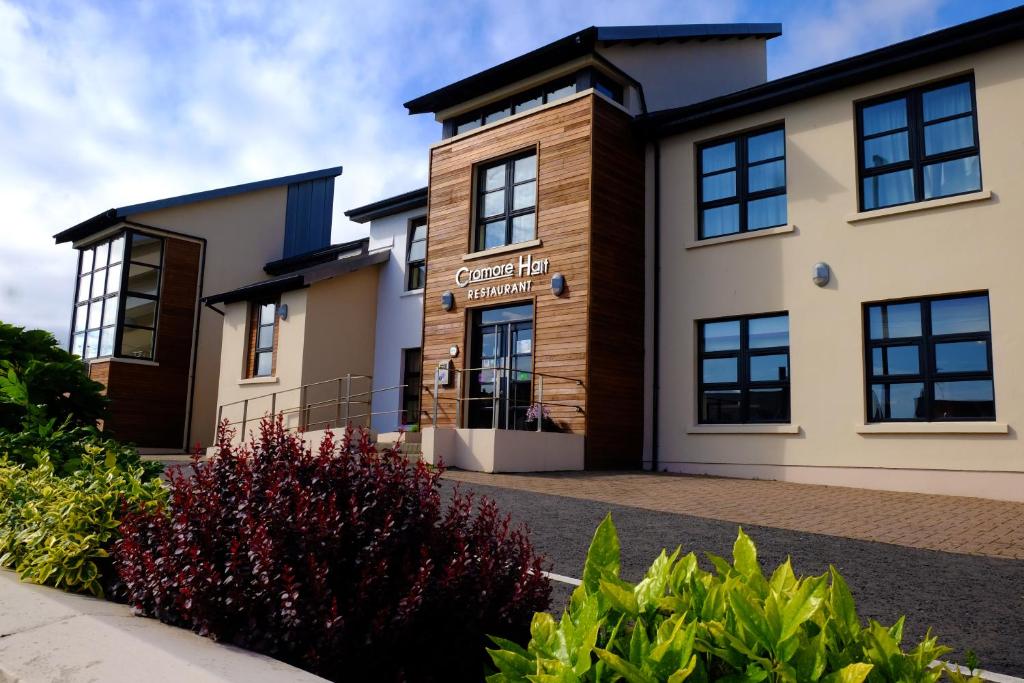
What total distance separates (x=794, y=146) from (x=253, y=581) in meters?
12.9

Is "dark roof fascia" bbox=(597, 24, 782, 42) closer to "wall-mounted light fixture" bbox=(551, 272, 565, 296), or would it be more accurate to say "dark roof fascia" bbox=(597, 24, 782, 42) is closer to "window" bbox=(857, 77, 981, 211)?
"wall-mounted light fixture" bbox=(551, 272, 565, 296)

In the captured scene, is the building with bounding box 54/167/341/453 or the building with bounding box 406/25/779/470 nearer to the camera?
the building with bounding box 406/25/779/470

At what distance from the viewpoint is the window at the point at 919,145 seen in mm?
12195

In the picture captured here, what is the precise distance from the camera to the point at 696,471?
14203mm

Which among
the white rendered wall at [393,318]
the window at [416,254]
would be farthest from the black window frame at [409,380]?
the window at [416,254]

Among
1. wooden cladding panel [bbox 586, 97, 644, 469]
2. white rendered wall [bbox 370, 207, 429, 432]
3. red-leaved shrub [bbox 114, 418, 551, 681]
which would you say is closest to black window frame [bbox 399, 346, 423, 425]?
white rendered wall [bbox 370, 207, 429, 432]

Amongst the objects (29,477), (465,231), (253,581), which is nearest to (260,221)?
(465,231)

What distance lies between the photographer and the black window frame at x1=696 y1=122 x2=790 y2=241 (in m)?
14.1

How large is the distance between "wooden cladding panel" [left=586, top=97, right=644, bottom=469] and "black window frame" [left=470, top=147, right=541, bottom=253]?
4.75 feet

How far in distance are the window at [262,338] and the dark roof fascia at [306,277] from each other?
344 millimetres

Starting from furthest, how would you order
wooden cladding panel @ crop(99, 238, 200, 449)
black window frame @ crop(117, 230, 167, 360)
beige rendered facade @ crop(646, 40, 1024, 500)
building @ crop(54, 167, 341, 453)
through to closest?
black window frame @ crop(117, 230, 167, 360) < building @ crop(54, 167, 341, 453) < wooden cladding panel @ crop(99, 238, 200, 449) < beige rendered facade @ crop(646, 40, 1024, 500)

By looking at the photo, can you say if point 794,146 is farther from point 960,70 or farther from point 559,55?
point 559,55

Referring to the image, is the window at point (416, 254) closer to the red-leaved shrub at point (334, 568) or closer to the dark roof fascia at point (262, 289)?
the dark roof fascia at point (262, 289)

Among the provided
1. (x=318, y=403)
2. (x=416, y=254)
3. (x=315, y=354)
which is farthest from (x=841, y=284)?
(x=315, y=354)
